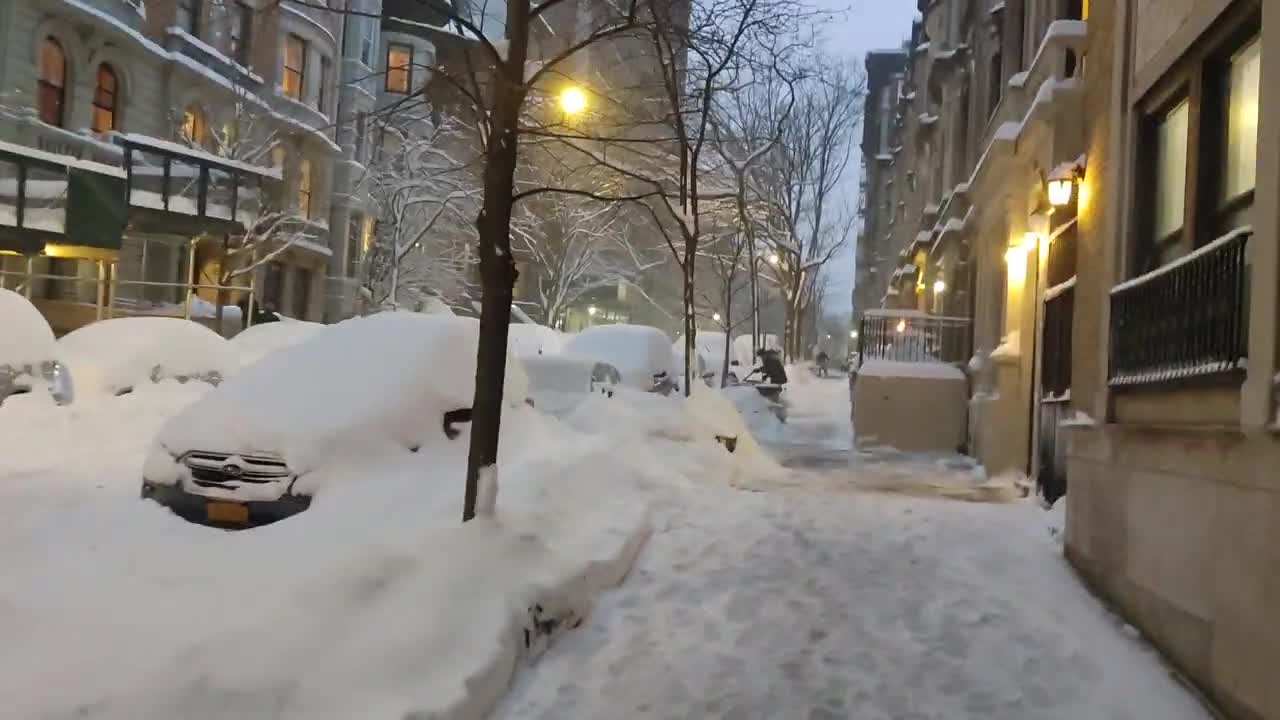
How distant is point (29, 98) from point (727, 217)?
17560 millimetres

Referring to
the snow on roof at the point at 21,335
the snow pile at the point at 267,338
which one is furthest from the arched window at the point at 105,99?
the snow on roof at the point at 21,335

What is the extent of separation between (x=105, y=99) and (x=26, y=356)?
17.0 m

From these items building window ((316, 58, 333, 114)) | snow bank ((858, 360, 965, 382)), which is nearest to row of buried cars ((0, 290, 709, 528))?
snow bank ((858, 360, 965, 382))

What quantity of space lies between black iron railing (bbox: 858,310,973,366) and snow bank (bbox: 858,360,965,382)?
0.46 m

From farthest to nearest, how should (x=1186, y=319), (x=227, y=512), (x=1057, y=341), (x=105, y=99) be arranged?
(x=105, y=99), (x=1057, y=341), (x=227, y=512), (x=1186, y=319)

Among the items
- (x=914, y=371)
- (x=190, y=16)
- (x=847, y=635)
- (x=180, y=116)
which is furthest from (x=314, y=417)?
(x=190, y=16)

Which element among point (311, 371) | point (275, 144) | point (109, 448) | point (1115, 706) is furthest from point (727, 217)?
point (1115, 706)

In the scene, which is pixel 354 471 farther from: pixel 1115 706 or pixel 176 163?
pixel 176 163

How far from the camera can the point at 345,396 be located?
7516mm

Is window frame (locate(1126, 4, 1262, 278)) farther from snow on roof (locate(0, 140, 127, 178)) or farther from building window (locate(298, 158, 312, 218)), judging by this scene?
building window (locate(298, 158, 312, 218))

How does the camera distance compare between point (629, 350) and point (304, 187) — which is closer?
point (629, 350)

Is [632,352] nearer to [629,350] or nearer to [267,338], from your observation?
[629,350]

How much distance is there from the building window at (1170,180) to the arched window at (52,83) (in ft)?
81.5

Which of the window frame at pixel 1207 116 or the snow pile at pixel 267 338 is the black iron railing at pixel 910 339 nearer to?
the snow pile at pixel 267 338
